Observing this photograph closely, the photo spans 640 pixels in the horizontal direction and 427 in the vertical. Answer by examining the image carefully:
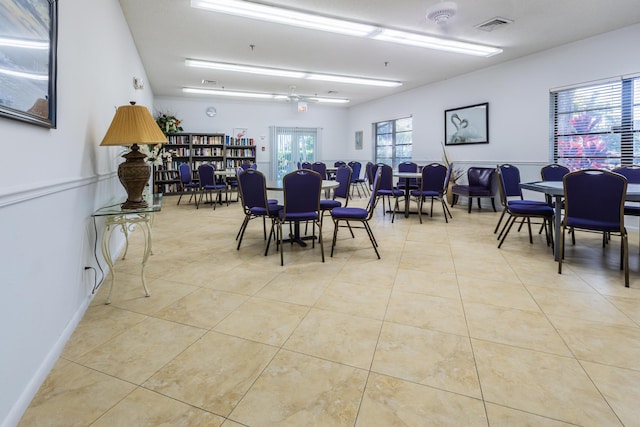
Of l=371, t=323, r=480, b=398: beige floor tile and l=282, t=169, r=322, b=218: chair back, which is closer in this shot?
l=371, t=323, r=480, b=398: beige floor tile

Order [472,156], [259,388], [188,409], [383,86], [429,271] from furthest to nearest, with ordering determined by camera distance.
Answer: [383,86] < [472,156] < [429,271] < [259,388] < [188,409]

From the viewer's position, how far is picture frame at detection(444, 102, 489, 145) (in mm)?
6984

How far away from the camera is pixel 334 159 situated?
38.3 ft

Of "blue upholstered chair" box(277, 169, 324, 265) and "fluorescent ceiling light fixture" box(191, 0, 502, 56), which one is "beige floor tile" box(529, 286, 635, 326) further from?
"fluorescent ceiling light fixture" box(191, 0, 502, 56)

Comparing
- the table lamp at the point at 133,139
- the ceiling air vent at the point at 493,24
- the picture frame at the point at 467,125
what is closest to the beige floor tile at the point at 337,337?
the table lamp at the point at 133,139

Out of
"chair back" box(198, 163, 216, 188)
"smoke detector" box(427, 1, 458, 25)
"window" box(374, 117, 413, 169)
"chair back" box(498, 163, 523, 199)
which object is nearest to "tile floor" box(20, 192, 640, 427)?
"chair back" box(498, 163, 523, 199)

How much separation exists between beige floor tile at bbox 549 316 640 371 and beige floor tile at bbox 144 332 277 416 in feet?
5.38

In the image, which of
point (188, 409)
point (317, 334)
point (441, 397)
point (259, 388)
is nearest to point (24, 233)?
point (188, 409)

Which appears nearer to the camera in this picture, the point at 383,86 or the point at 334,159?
the point at 383,86

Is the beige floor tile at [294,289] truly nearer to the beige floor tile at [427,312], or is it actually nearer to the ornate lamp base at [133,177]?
the beige floor tile at [427,312]

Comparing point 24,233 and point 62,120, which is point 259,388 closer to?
point 24,233

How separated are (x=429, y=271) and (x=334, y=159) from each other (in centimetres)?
895

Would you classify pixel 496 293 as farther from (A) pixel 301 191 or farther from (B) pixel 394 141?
(B) pixel 394 141

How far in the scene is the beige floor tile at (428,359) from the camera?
1514 millimetres
